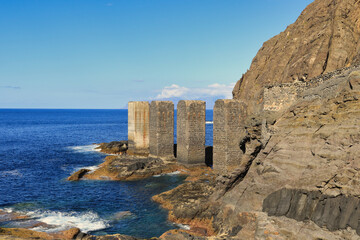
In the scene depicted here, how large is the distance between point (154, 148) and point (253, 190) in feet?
83.7

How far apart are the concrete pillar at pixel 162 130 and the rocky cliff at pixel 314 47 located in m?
11.6

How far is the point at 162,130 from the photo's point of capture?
40375mm

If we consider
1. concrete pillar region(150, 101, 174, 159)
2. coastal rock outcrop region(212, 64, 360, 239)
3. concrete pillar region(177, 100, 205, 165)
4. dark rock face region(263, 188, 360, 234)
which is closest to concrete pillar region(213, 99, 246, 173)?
concrete pillar region(177, 100, 205, 165)

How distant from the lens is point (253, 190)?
1659 cm

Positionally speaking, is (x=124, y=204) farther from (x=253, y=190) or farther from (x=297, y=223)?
(x=297, y=223)

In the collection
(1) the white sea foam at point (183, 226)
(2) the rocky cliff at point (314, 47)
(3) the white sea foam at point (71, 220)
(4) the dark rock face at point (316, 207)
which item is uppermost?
(2) the rocky cliff at point (314, 47)

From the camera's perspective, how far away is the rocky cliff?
26.7 m

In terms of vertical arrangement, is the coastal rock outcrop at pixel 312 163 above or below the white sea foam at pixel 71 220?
above

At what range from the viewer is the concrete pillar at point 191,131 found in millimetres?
36750

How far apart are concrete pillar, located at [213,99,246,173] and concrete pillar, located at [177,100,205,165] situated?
5452mm

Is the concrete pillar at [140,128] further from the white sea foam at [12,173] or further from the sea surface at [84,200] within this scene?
the white sea foam at [12,173]

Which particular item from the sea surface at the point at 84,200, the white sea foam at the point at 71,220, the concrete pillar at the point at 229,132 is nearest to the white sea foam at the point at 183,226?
the sea surface at the point at 84,200

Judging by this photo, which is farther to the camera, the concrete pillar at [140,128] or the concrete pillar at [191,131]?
the concrete pillar at [140,128]

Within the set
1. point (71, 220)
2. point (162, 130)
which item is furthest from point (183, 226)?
point (162, 130)
